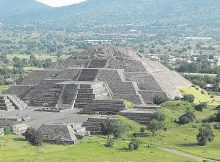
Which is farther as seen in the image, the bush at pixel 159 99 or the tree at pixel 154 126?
the bush at pixel 159 99

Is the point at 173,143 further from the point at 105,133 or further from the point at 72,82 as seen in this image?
the point at 72,82

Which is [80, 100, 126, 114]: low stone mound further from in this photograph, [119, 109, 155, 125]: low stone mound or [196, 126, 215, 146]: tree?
[196, 126, 215, 146]: tree

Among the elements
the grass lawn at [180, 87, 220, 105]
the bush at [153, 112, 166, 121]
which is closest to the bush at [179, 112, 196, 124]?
the bush at [153, 112, 166, 121]

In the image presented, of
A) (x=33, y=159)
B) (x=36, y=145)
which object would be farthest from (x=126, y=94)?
(x=33, y=159)

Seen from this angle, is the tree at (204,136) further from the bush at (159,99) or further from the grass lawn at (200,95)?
the grass lawn at (200,95)

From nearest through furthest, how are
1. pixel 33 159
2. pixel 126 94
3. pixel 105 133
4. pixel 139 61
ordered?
pixel 33 159
pixel 105 133
pixel 126 94
pixel 139 61

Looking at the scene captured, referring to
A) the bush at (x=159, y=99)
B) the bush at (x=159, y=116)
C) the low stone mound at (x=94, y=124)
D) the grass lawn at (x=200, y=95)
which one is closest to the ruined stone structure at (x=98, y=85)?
the bush at (x=159, y=99)
